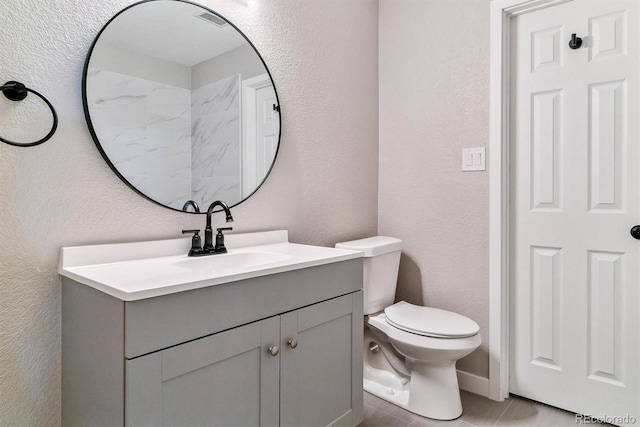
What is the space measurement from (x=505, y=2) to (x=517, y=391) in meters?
1.92

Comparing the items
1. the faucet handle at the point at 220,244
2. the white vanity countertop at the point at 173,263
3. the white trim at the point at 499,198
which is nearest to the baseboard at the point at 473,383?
the white trim at the point at 499,198

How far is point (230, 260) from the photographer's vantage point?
1495 mm

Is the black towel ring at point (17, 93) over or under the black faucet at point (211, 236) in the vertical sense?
over

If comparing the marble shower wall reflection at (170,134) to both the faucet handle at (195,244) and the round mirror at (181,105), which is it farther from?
the faucet handle at (195,244)

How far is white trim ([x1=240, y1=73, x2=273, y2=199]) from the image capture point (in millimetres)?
1677

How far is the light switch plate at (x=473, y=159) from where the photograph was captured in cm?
195

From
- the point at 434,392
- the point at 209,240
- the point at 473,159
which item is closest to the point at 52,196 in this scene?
the point at 209,240

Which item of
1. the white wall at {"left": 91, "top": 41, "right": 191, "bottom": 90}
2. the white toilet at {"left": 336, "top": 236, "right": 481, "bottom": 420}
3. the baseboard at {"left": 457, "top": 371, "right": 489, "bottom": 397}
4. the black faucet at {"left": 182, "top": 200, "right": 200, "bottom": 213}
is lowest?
the baseboard at {"left": 457, "top": 371, "right": 489, "bottom": 397}

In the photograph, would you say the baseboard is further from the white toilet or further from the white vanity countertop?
the white vanity countertop

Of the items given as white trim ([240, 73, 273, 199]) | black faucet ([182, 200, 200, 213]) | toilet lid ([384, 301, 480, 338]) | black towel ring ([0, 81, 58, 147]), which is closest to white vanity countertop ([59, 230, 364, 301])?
black faucet ([182, 200, 200, 213])

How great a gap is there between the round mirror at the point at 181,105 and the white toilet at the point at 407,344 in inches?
29.0

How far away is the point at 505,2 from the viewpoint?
6.06 ft

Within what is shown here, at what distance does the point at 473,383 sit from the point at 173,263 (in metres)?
1.63

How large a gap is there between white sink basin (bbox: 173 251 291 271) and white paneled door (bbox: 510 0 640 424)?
124 cm
